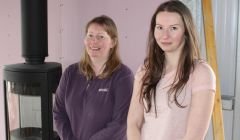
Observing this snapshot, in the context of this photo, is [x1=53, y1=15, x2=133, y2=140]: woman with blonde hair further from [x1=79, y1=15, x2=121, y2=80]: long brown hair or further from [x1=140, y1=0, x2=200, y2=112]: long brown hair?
[x1=140, y1=0, x2=200, y2=112]: long brown hair

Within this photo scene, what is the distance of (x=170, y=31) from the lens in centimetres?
134

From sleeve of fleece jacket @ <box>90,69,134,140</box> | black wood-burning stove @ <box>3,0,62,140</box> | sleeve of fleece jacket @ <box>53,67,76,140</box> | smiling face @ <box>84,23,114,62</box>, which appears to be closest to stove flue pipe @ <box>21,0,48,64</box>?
black wood-burning stove @ <box>3,0,62,140</box>

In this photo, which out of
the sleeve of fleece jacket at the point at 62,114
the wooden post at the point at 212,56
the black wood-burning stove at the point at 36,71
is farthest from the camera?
the black wood-burning stove at the point at 36,71

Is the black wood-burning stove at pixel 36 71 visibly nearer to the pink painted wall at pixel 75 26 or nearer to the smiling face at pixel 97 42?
the pink painted wall at pixel 75 26

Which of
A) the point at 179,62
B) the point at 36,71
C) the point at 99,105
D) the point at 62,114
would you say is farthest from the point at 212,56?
the point at 36,71

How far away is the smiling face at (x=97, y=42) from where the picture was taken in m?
1.80

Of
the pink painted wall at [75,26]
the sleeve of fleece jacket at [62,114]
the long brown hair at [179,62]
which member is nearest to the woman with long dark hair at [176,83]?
the long brown hair at [179,62]

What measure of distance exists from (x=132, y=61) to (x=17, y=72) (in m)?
0.83

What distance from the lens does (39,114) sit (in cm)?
255

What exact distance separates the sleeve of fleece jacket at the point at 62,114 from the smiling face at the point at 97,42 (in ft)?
0.75

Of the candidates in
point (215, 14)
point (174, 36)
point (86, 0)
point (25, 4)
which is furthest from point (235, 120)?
point (25, 4)

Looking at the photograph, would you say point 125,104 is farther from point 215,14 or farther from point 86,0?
point 86,0

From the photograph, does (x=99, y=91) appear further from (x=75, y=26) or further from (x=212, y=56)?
(x=75, y=26)

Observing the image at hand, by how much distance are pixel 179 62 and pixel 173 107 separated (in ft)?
0.63
